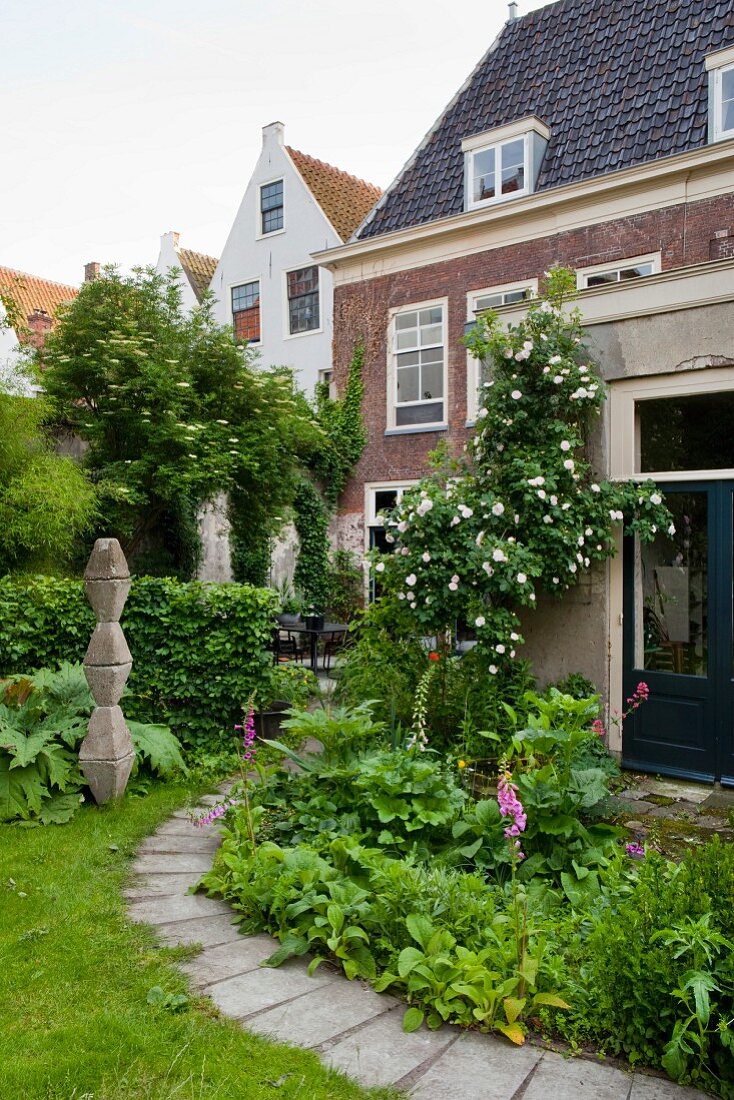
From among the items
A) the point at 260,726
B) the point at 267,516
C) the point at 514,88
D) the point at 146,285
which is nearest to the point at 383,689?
the point at 260,726

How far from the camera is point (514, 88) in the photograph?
630 inches

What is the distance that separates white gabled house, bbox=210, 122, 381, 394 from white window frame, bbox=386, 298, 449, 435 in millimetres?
3446

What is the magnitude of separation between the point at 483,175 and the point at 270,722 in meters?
12.1

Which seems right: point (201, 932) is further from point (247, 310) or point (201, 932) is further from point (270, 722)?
point (247, 310)

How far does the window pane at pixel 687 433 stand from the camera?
21.6 ft

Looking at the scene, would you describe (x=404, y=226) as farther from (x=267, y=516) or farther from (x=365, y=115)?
(x=365, y=115)

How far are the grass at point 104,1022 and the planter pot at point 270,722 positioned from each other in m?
3.21

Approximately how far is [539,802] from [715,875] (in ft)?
4.17

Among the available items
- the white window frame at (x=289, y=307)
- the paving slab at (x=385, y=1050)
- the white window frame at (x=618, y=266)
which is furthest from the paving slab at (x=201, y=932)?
the white window frame at (x=289, y=307)

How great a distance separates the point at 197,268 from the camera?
25.5m

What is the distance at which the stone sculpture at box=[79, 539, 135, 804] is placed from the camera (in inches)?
224

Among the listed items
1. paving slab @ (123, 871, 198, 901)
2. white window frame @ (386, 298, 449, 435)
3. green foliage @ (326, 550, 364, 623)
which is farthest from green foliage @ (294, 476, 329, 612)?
paving slab @ (123, 871, 198, 901)

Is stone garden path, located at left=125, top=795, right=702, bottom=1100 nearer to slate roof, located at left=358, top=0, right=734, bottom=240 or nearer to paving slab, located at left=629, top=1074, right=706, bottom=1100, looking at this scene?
paving slab, located at left=629, top=1074, right=706, bottom=1100

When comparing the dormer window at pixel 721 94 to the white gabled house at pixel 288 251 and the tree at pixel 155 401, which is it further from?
the white gabled house at pixel 288 251
